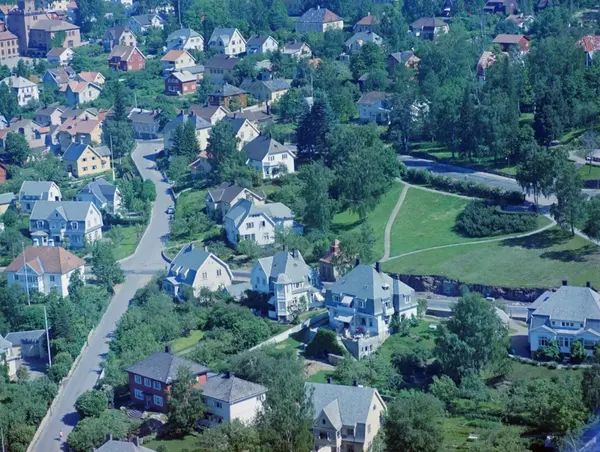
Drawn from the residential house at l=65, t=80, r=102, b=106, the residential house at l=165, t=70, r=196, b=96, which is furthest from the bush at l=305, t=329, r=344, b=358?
the residential house at l=65, t=80, r=102, b=106

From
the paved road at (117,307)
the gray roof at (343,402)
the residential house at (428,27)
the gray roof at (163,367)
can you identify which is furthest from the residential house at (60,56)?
the gray roof at (343,402)

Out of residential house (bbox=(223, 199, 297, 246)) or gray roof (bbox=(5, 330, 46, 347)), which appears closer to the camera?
gray roof (bbox=(5, 330, 46, 347))

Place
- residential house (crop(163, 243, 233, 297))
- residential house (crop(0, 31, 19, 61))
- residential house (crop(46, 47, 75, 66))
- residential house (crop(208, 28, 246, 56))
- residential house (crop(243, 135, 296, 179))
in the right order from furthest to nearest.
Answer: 1. residential house (crop(0, 31, 19, 61))
2. residential house (crop(46, 47, 75, 66))
3. residential house (crop(208, 28, 246, 56))
4. residential house (crop(243, 135, 296, 179))
5. residential house (crop(163, 243, 233, 297))

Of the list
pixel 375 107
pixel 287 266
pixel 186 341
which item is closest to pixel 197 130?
pixel 375 107

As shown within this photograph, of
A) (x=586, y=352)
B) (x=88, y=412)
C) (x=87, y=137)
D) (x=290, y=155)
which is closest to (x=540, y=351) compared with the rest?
(x=586, y=352)

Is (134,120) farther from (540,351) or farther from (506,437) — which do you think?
(506,437)

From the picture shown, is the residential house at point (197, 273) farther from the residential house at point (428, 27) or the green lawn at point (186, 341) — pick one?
the residential house at point (428, 27)

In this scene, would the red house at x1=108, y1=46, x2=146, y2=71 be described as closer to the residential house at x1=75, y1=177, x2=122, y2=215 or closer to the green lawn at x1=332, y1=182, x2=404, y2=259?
the residential house at x1=75, y1=177, x2=122, y2=215
